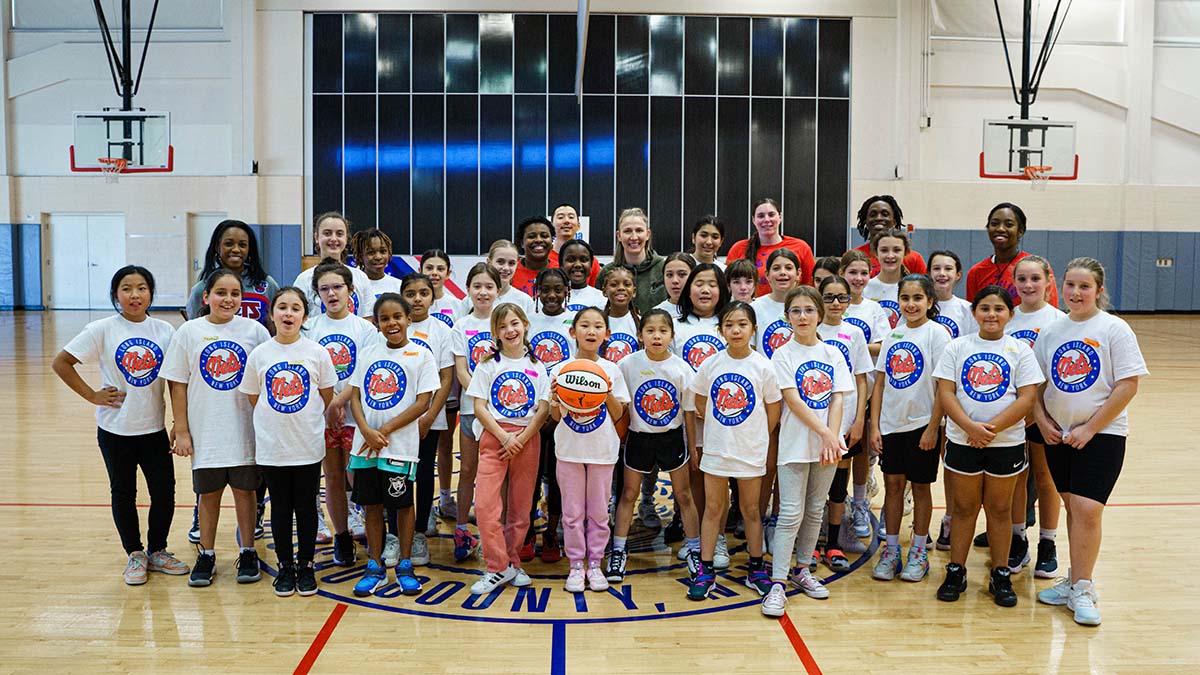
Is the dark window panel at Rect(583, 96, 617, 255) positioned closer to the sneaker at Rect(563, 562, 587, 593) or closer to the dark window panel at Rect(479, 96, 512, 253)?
the dark window panel at Rect(479, 96, 512, 253)

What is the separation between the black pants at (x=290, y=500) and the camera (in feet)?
14.6

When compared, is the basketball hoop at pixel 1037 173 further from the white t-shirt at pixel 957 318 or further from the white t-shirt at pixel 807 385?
the white t-shirt at pixel 807 385

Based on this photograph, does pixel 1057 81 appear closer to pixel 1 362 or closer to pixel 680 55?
pixel 680 55

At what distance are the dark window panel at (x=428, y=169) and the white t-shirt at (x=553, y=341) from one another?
1382cm

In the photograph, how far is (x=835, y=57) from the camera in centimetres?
1848

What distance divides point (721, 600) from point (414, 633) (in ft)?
4.83

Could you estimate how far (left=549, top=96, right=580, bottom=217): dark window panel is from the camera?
1841cm

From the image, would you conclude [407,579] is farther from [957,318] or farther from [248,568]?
[957,318]

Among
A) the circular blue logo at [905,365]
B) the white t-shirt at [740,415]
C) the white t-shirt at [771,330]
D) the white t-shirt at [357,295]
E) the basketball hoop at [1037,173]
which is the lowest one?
the white t-shirt at [740,415]

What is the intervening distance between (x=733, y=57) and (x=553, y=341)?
1483cm

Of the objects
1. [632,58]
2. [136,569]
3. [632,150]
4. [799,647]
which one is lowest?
[799,647]

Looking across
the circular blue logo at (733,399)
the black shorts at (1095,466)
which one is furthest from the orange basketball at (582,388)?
the black shorts at (1095,466)

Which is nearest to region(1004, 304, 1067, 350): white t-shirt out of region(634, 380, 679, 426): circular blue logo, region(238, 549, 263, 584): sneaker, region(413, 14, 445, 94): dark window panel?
region(634, 380, 679, 426): circular blue logo

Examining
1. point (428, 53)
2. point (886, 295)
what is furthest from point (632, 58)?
point (886, 295)
